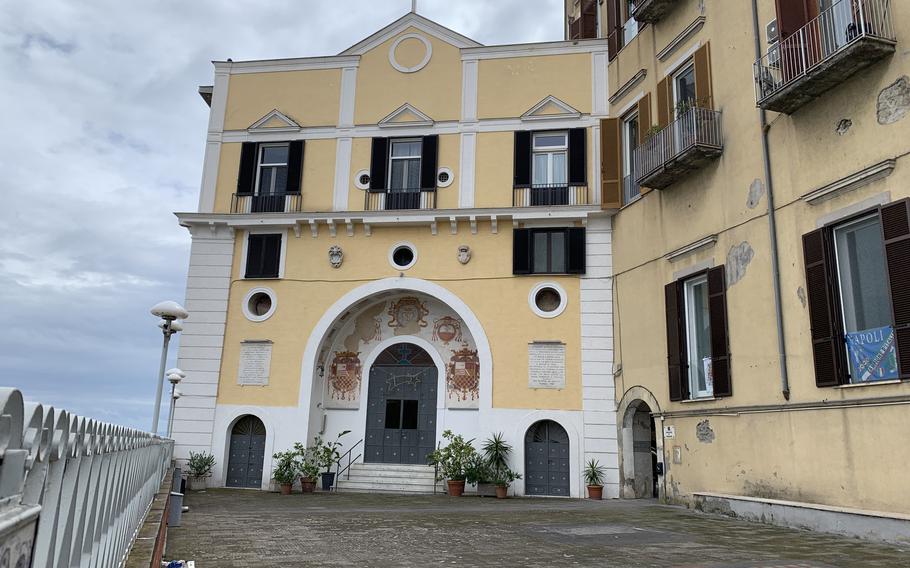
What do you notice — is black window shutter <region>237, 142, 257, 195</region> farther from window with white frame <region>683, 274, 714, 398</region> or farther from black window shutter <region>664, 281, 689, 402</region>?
window with white frame <region>683, 274, 714, 398</region>

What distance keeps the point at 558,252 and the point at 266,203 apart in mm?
8225

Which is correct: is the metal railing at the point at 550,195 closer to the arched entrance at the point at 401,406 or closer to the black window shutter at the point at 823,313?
the arched entrance at the point at 401,406

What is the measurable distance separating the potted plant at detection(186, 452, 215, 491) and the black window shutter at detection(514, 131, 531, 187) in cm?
1079

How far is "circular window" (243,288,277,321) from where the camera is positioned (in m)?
19.0

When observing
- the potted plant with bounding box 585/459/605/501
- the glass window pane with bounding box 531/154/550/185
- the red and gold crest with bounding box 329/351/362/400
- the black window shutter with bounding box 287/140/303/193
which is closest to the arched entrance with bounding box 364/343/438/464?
the red and gold crest with bounding box 329/351/362/400

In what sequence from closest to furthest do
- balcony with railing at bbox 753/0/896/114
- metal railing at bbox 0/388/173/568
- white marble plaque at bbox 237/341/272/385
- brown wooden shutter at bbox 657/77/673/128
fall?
metal railing at bbox 0/388/173/568
balcony with railing at bbox 753/0/896/114
brown wooden shutter at bbox 657/77/673/128
white marble plaque at bbox 237/341/272/385

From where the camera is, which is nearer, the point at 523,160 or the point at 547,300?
the point at 547,300

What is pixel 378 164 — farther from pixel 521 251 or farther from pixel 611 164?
pixel 611 164

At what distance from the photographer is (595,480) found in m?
16.5

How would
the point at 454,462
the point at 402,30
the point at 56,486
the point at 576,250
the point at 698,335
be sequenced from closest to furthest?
the point at 56,486
the point at 698,335
the point at 454,462
the point at 576,250
the point at 402,30

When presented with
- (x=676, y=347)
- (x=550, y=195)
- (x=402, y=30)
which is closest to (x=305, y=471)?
(x=550, y=195)

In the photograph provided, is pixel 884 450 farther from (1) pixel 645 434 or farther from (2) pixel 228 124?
(2) pixel 228 124

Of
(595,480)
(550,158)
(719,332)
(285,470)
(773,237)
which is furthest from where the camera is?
(550,158)

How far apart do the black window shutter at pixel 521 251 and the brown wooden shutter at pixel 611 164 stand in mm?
2146
